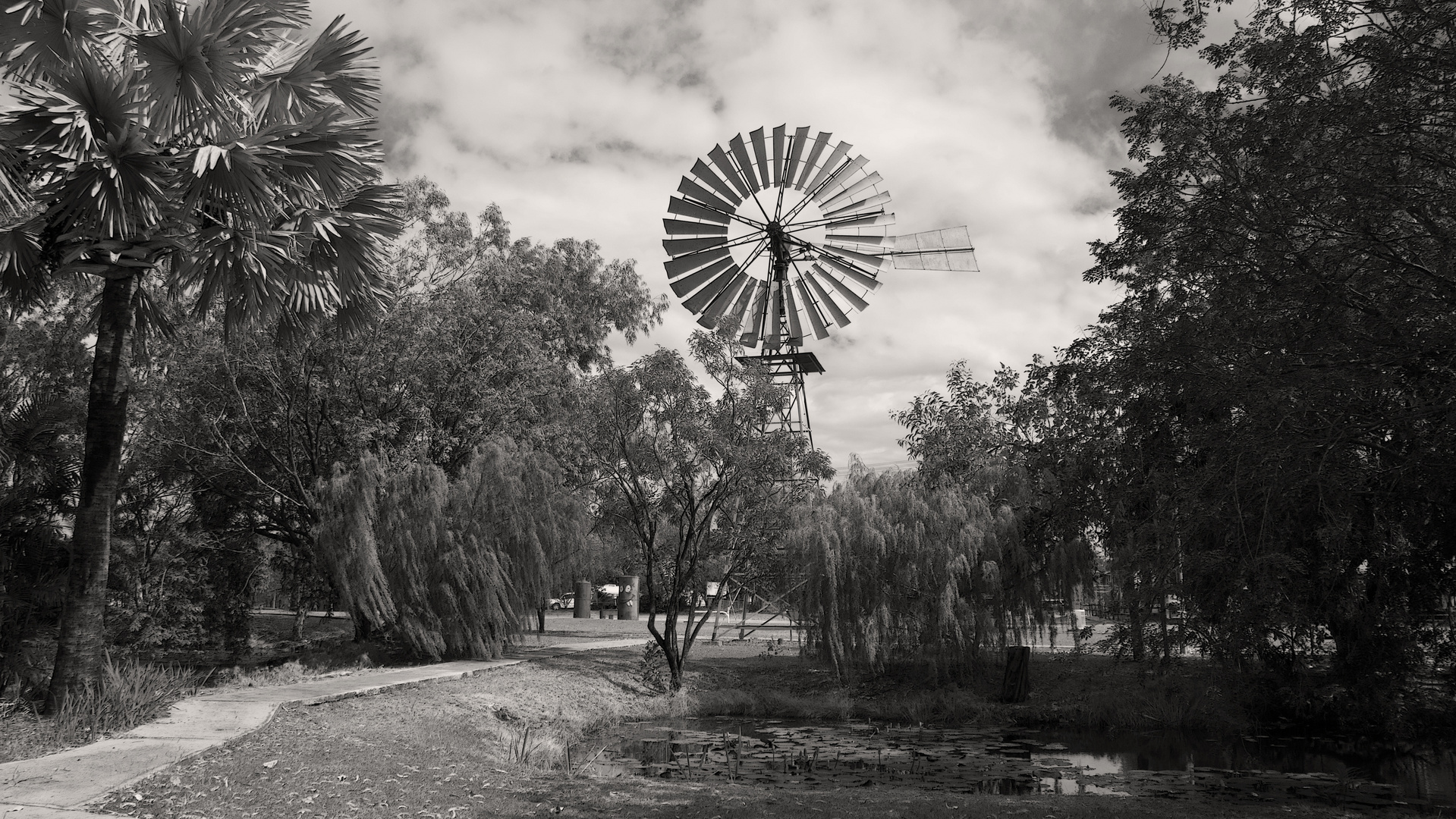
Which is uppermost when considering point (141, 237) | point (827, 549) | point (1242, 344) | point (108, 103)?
point (108, 103)

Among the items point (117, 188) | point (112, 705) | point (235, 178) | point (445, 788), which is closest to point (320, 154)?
point (235, 178)

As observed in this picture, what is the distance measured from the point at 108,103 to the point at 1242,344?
10497mm

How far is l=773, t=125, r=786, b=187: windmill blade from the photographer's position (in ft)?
74.6

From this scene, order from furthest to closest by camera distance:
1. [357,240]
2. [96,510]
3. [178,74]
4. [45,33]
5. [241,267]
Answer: [357,240]
[241,267]
[96,510]
[178,74]
[45,33]

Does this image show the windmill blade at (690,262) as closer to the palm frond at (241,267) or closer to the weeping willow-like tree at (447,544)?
the weeping willow-like tree at (447,544)

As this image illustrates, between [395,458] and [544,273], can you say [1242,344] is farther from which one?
[544,273]

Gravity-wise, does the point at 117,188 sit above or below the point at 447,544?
above

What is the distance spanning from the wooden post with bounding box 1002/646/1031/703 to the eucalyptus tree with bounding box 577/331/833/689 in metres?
5.06

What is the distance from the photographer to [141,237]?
31.2 ft

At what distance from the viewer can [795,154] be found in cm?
2305

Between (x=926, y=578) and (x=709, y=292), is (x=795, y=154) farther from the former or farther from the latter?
(x=926, y=578)

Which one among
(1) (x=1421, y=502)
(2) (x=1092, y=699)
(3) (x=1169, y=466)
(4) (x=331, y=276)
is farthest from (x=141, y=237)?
(2) (x=1092, y=699)

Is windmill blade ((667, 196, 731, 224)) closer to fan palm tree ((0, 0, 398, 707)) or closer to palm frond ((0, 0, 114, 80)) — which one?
fan palm tree ((0, 0, 398, 707))

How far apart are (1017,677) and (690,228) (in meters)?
13.5
